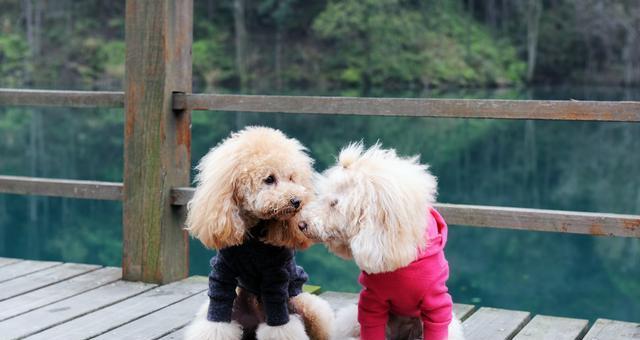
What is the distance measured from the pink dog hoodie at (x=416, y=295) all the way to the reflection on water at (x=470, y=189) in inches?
47.6

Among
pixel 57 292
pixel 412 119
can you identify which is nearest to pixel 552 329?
pixel 57 292

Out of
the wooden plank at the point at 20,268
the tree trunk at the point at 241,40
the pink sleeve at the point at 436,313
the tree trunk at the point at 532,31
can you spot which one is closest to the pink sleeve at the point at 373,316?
the pink sleeve at the point at 436,313

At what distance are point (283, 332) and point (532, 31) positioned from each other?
41113 mm

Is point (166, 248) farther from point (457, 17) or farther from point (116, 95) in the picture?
point (457, 17)

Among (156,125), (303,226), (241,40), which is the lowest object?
(303,226)

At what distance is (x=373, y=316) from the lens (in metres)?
2.61

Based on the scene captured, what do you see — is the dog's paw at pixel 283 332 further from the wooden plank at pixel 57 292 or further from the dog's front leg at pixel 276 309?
the wooden plank at pixel 57 292

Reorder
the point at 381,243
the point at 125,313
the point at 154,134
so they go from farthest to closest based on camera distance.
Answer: the point at 154,134
the point at 125,313
the point at 381,243

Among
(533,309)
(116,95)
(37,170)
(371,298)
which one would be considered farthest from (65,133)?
(371,298)

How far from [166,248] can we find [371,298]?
5.24ft

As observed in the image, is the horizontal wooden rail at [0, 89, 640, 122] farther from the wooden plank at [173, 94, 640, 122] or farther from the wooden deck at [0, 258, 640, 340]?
the wooden deck at [0, 258, 640, 340]

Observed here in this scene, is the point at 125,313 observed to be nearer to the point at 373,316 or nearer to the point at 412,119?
the point at 373,316

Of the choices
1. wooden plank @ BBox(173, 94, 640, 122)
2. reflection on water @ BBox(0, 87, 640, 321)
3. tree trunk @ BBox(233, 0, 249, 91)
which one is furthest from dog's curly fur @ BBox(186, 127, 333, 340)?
tree trunk @ BBox(233, 0, 249, 91)

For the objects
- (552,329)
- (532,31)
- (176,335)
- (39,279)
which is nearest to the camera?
(176,335)
